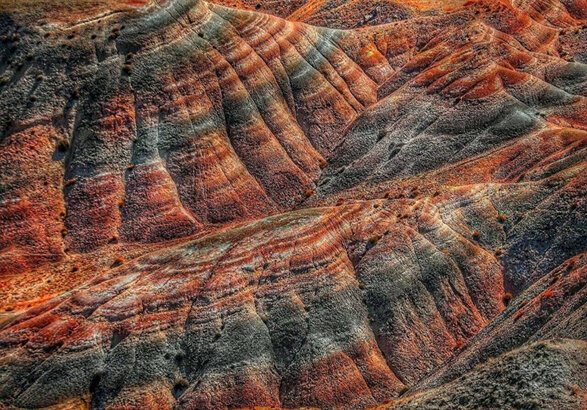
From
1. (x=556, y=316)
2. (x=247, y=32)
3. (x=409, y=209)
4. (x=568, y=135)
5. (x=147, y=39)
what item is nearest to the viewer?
(x=556, y=316)

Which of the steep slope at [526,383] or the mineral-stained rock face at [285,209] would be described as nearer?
the steep slope at [526,383]

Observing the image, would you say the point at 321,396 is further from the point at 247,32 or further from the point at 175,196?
the point at 247,32

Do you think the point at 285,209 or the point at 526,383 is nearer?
the point at 526,383

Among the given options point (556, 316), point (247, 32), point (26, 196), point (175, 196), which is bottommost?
point (556, 316)

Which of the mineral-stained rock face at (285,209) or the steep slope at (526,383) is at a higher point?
the mineral-stained rock face at (285,209)

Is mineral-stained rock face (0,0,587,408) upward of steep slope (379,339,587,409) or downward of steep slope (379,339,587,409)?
upward

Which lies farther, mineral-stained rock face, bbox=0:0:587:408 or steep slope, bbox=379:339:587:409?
mineral-stained rock face, bbox=0:0:587:408

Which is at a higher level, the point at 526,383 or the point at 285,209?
the point at 285,209

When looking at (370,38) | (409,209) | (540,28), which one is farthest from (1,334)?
(540,28)
